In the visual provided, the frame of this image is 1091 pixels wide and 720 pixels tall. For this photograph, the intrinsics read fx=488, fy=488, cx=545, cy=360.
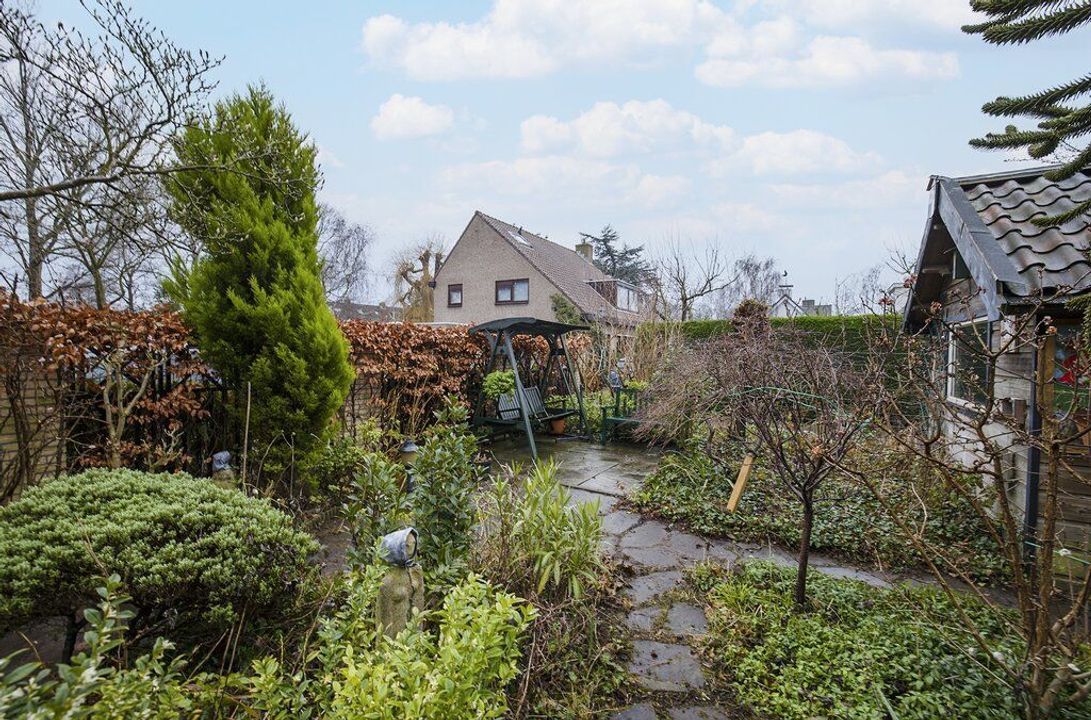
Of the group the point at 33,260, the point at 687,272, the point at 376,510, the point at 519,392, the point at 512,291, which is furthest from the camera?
the point at 512,291

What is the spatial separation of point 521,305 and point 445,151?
9881 mm

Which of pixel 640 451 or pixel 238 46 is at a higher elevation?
pixel 238 46

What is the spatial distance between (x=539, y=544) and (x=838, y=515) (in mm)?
3120

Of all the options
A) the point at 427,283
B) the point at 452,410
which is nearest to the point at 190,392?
the point at 452,410

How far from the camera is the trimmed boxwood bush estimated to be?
6.68ft

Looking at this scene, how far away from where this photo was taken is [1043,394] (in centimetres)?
191

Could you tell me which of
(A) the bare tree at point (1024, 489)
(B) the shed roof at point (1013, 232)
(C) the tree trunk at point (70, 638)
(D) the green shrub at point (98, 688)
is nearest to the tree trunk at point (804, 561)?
(A) the bare tree at point (1024, 489)

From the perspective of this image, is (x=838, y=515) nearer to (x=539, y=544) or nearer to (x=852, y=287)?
(x=539, y=544)

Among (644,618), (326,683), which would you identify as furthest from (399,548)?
(644,618)

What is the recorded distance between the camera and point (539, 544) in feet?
10.2

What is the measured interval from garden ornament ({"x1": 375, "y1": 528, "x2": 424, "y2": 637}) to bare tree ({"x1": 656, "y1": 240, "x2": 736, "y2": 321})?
13.2 m

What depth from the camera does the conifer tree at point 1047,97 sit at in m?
2.38

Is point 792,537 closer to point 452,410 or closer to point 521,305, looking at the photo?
point 452,410

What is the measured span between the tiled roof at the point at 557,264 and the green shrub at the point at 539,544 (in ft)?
52.3
